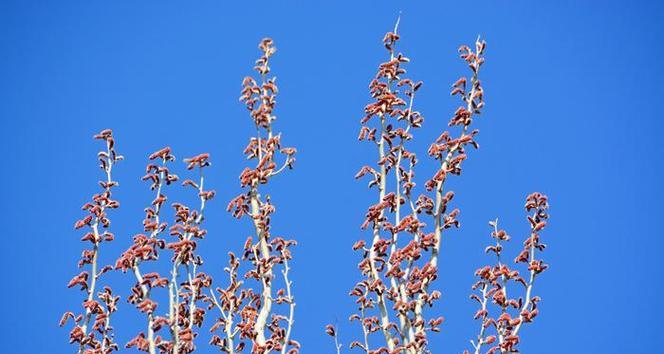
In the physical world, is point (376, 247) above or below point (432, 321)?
above

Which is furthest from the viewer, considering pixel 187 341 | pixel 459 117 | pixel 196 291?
pixel 459 117

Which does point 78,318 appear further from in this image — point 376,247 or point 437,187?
point 437,187

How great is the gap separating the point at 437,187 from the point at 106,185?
3.30m

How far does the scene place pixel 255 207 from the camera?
365 inches

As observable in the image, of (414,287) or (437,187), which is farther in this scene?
(437,187)

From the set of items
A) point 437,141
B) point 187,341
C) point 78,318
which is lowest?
point 187,341

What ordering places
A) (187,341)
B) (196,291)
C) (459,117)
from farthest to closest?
(459,117)
(196,291)
(187,341)

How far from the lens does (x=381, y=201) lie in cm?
905

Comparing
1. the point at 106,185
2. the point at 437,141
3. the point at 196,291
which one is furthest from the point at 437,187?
the point at 106,185

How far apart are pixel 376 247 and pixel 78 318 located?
9.35ft

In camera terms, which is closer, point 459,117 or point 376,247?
point 376,247

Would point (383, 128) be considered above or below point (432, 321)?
above

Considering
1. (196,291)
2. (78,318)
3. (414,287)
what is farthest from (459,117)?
(78,318)

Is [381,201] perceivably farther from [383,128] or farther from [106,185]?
[106,185]
